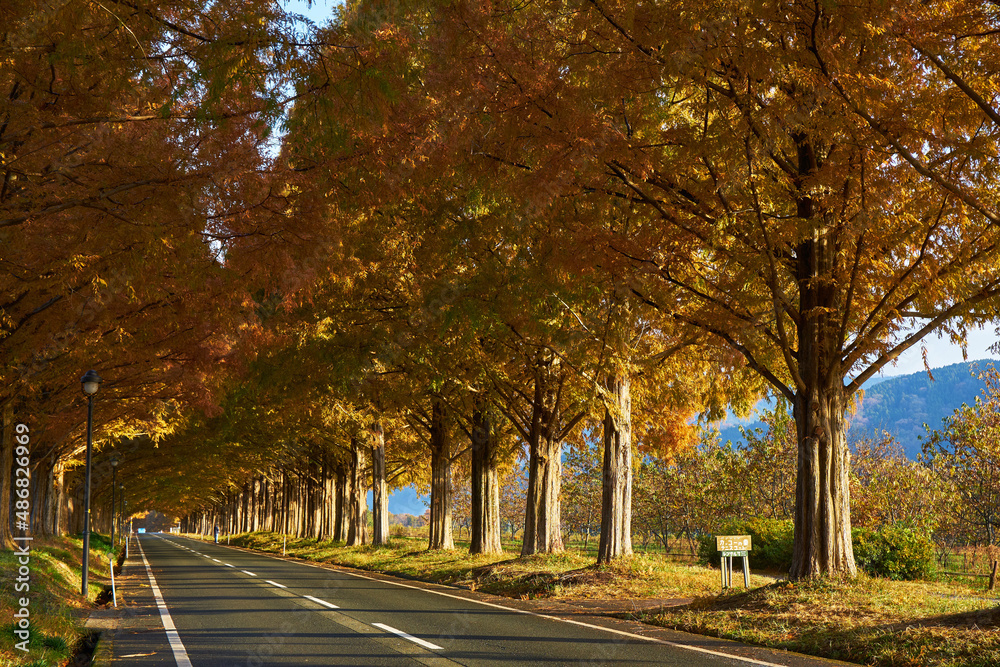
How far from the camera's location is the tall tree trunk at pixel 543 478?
67.7 ft

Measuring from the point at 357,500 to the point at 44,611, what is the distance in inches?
1118

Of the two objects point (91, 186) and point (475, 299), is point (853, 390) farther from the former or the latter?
point (91, 186)

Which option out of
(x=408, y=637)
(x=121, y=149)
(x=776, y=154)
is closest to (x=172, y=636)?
(x=408, y=637)

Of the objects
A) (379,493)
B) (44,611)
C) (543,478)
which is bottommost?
(44,611)

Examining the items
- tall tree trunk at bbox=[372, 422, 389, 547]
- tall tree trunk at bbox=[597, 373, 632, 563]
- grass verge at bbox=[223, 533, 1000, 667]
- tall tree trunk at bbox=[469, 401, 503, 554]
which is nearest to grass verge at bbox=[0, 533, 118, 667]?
grass verge at bbox=[223, 533, 1000, 667]

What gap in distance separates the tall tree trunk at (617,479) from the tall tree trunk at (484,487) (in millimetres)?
7749

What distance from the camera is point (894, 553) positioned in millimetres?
18234

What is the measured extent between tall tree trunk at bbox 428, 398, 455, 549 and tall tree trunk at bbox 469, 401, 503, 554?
2.69 metres

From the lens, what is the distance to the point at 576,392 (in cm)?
1588

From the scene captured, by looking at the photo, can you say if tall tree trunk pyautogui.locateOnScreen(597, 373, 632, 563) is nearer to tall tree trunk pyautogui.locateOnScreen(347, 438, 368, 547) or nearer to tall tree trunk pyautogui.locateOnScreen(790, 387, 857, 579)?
tall tree trunk pyautogui.locateOnScreen(790, 387, 857, 579)

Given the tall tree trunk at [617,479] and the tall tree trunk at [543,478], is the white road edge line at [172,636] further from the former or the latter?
the tall tree trunk at [543,478]

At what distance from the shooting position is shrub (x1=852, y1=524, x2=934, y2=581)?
59.3 feet

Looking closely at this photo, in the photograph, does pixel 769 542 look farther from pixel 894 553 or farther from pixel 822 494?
pixel 822 494

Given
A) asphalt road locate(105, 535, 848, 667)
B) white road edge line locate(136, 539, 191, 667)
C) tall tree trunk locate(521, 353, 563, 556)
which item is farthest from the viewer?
tall tree trunk locate(521, 353, 563, 556)
